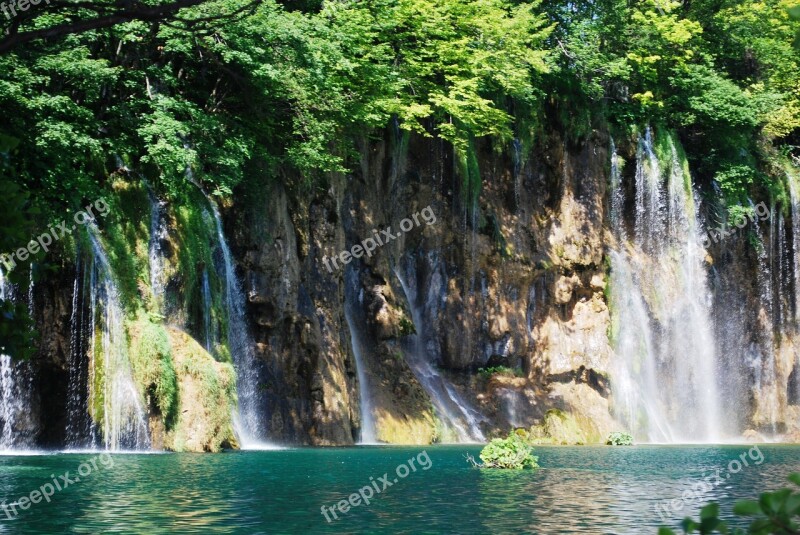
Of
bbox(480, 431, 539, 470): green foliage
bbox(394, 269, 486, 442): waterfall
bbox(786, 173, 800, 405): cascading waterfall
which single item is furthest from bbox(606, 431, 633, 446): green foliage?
bbox(480, 431, 539, 470): green foliage

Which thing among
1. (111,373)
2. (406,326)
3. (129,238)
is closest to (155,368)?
(111,373)

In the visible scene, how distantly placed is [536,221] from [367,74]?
1223 centimetres

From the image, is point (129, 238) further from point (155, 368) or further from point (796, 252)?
point (796, 252)

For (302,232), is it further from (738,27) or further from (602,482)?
(738,27)

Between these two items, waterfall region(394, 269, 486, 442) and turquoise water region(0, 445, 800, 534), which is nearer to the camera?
turquoise water region(0, 445, 800, 534)

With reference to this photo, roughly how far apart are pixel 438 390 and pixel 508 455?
14267 millimetres

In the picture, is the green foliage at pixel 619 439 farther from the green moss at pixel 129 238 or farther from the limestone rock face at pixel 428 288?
the green moss at pixel 129 238

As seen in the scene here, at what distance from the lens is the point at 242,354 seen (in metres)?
27.5

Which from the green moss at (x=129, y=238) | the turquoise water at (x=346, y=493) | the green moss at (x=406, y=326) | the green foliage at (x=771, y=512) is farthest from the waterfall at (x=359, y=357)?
the green foliage at (x=771, y=512)

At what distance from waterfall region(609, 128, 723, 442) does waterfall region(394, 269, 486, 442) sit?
817 centimetres

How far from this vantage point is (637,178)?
41.1m

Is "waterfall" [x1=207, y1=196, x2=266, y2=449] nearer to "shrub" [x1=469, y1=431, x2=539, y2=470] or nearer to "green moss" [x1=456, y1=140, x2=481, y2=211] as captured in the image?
"shrub" [x1=469, y1=431, x2=539, y2=470]

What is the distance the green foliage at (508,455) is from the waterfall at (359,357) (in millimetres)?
10589

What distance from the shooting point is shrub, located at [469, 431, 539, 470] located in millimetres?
19797
